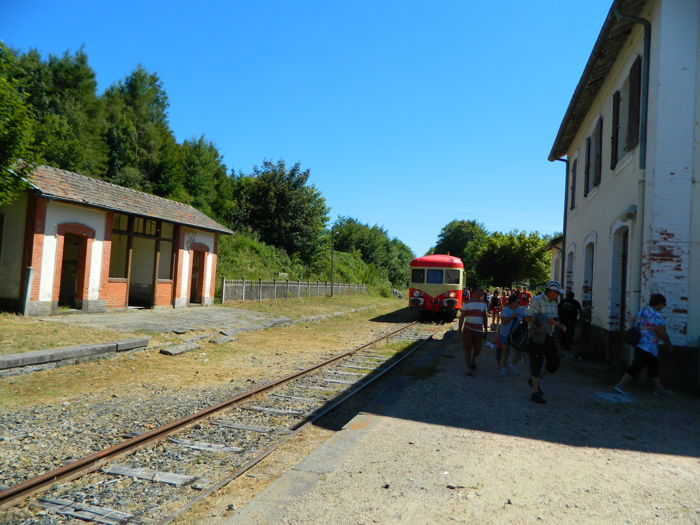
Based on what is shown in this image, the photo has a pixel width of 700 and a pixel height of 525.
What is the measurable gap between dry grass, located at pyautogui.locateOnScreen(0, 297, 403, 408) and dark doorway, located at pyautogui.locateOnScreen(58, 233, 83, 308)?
439cm

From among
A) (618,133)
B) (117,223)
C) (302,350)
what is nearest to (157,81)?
(117,223)

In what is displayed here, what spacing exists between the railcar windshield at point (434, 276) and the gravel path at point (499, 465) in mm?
14286

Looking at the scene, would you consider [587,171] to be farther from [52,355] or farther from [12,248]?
[12,248]

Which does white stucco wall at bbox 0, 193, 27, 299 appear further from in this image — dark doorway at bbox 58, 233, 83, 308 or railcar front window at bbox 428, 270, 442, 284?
railcar front window at bbox 428, 270, 442, 284

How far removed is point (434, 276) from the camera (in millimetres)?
21781

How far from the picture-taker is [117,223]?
17.5 metres

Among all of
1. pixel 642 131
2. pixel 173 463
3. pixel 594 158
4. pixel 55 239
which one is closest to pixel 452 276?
pixel 594 158

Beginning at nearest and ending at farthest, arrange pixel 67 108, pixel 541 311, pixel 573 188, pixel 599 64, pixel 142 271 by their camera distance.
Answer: pixel 541 311
pixel 599 64
pixel 573 188
pixel 142 271
pixel 67 108

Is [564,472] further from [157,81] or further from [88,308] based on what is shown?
[157,81]

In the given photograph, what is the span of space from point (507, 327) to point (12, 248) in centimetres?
1270

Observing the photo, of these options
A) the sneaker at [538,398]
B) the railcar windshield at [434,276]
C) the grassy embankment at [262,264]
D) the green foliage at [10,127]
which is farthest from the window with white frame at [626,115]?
the grassy embankment at [262,264]

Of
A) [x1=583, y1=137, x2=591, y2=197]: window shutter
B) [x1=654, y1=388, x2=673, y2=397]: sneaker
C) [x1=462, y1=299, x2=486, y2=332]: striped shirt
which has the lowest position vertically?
[x1=654, y1=388, x2=673, y2=397]: sneaker

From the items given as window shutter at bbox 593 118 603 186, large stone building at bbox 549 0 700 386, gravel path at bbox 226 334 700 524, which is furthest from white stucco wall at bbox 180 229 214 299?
large stone building at bbox 549 0 700 386

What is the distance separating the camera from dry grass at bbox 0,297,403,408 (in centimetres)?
731
